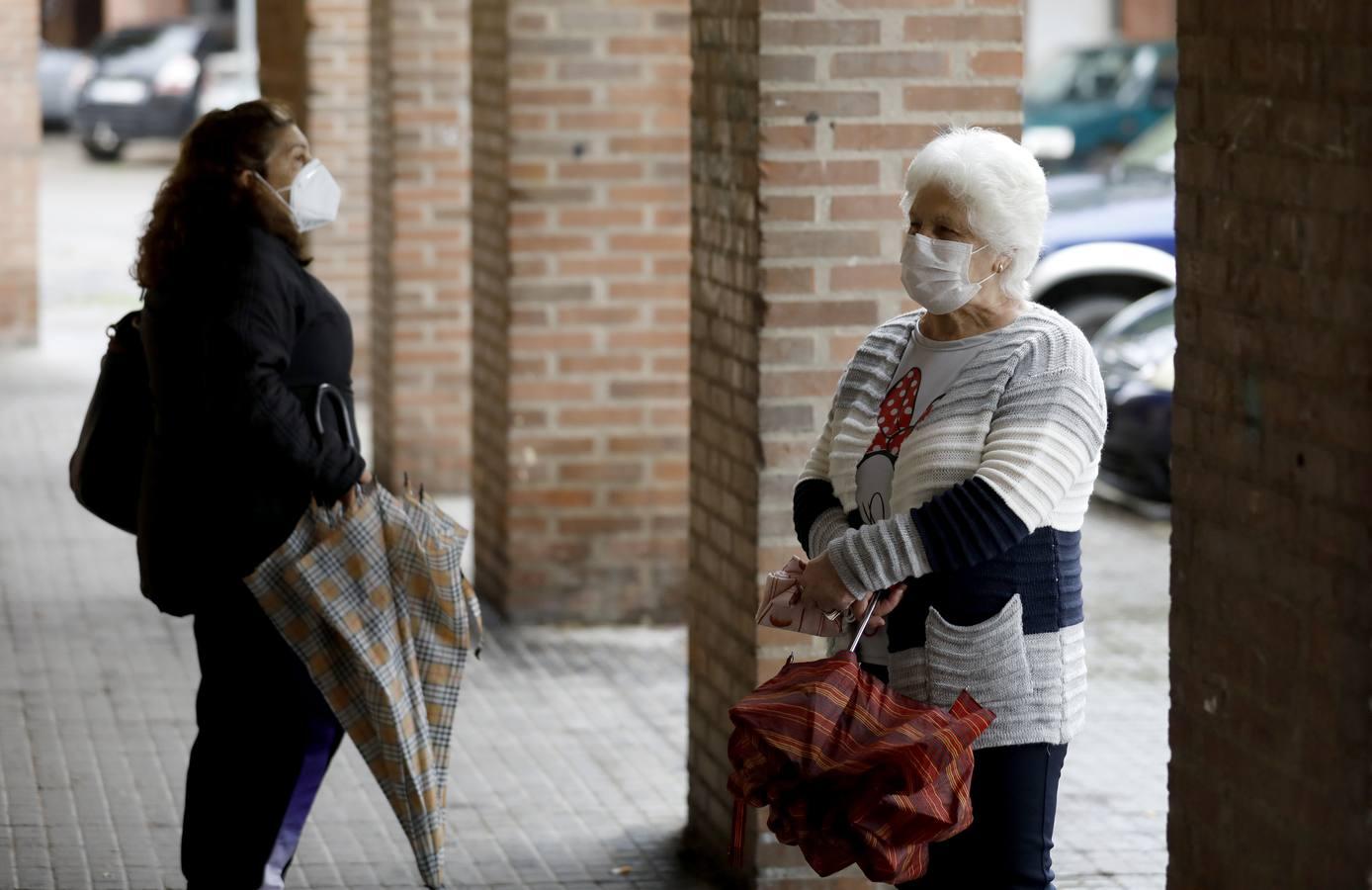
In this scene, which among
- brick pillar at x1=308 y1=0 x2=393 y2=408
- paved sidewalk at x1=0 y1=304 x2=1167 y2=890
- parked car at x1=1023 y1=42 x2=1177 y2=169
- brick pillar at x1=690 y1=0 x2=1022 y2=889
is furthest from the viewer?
parked car at x1=1023 y1=42 x2=1177 y2=169

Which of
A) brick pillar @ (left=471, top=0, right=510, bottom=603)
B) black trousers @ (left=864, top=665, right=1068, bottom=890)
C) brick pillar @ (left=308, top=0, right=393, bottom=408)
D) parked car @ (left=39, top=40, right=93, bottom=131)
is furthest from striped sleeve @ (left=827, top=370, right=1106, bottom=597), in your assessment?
parked car @ (left=39, top=40, right=93, bottom=131)

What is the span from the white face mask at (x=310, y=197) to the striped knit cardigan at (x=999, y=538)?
5.13 feet

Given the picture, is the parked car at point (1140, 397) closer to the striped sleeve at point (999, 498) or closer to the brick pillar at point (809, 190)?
the brick pillar at point (809, 190)

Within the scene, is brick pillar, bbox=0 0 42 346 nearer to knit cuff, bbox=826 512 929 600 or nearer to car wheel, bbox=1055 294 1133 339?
car wheel, bbox=1055 294 1133 339

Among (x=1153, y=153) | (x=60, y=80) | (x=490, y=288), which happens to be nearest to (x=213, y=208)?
(x=490, y=288)

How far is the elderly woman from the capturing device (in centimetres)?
379

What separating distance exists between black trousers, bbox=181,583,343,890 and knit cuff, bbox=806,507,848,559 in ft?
4.44

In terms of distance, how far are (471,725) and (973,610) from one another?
3.56 meters

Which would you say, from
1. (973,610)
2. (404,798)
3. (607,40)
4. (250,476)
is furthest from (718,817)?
(607,40)

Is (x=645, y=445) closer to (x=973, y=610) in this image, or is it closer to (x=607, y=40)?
(x=607, y=40)

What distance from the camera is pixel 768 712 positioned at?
374 cm

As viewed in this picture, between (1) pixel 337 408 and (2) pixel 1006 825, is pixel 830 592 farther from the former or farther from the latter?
(1) pixel 337 408

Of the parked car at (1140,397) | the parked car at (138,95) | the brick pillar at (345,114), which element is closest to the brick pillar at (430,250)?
the brick pillar at (345,114)

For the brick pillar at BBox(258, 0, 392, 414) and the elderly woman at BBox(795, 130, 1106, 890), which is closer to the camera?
the elderly woman at BBox(795, 130, 1106, 890)
